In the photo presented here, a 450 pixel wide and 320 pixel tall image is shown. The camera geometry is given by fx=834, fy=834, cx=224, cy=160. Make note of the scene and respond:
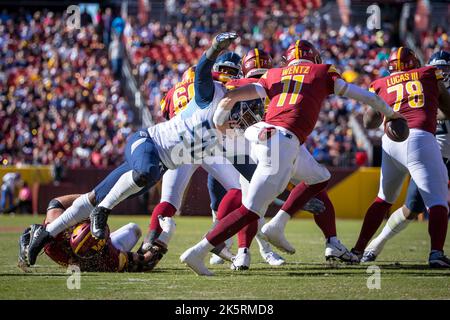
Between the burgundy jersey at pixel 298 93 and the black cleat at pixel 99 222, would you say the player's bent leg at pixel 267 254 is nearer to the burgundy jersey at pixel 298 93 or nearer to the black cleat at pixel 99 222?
the burgundy jersey at pixel 298 93

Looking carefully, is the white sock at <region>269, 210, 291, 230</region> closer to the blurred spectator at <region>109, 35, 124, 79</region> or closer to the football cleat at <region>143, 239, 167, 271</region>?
the football cleat at <region>143, 239, 167, 271</region>

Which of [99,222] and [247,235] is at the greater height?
[99,222]

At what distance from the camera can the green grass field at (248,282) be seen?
5316 mm

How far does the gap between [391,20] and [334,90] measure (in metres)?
16.9

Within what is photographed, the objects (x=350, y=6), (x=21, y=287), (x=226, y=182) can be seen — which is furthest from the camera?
(x=350, y=6)

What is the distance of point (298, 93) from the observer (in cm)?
639

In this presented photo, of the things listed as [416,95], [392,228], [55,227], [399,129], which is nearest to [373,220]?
[392,228]

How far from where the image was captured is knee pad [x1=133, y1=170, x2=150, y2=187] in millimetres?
6254

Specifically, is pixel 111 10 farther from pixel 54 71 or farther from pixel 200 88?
pixel 200 88

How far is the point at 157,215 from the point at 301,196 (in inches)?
49.8

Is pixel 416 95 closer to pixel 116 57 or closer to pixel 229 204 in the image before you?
pixel 229 204

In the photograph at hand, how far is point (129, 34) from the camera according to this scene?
22.2 meters

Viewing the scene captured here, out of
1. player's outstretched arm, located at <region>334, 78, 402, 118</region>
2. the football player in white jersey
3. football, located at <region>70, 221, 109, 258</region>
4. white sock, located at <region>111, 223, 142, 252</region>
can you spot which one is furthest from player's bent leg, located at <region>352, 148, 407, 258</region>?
football, located at <region>70, 221, 109, 258</region>
